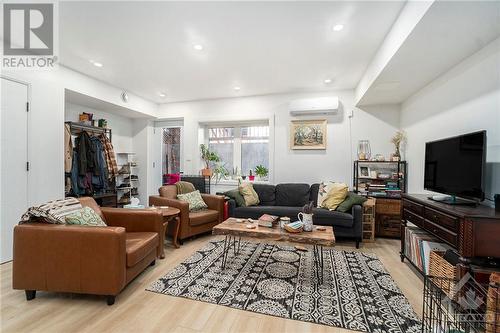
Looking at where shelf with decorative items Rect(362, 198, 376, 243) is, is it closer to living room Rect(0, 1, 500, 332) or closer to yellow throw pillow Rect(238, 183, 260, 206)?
living room Rect(0, 1, 500, 332)

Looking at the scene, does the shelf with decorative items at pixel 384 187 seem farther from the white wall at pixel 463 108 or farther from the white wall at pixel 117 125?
the white wall at pixel 117 125

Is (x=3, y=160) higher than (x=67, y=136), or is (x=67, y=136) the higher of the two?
(x=67, y=136)

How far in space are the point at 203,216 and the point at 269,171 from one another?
171cm

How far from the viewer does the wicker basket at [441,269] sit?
1760 millimetres

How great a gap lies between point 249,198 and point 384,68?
2635 mm

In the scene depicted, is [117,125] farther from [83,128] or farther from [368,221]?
[368,221]

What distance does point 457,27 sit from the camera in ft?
5.79

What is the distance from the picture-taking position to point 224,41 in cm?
255

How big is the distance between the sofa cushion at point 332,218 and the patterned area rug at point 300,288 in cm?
44

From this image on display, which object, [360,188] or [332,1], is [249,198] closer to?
[360,188]

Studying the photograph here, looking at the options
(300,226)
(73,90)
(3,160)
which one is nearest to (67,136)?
(73,90)

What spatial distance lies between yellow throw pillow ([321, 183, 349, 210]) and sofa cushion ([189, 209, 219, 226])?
1.76 metres

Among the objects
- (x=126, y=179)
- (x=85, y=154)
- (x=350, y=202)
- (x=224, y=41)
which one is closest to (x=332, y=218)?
(x=350, y=202)

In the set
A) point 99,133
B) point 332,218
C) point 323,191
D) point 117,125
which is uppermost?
point 117,125
